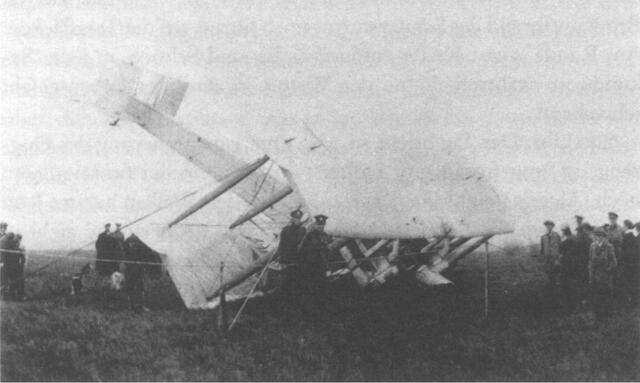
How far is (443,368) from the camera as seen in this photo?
7066 mm

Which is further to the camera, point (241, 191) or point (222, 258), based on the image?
point (241, 191)

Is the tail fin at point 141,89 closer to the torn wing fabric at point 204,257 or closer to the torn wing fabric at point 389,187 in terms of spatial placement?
the torn wing fabric at point 204,257

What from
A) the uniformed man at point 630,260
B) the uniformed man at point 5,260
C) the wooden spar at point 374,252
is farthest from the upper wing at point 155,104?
the uniformed man at point 630,260

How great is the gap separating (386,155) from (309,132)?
1746mm

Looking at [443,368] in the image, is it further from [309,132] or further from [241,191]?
[241,191]

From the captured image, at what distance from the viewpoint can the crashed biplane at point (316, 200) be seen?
29.7 feet

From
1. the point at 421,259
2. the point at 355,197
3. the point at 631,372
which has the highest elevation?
the point at 355,197

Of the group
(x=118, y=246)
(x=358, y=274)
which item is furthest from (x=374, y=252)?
(x=118, y=246)

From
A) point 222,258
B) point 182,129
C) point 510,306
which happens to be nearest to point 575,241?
point 510,306

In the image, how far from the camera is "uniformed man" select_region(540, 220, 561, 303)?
12.7m

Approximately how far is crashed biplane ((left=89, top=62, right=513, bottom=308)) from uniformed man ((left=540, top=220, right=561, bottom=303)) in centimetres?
213

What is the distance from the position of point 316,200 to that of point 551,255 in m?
7.16

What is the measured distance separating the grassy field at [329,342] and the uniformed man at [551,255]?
6.41ft

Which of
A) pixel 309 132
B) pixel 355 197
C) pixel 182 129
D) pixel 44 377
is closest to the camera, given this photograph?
pixel 44 377
